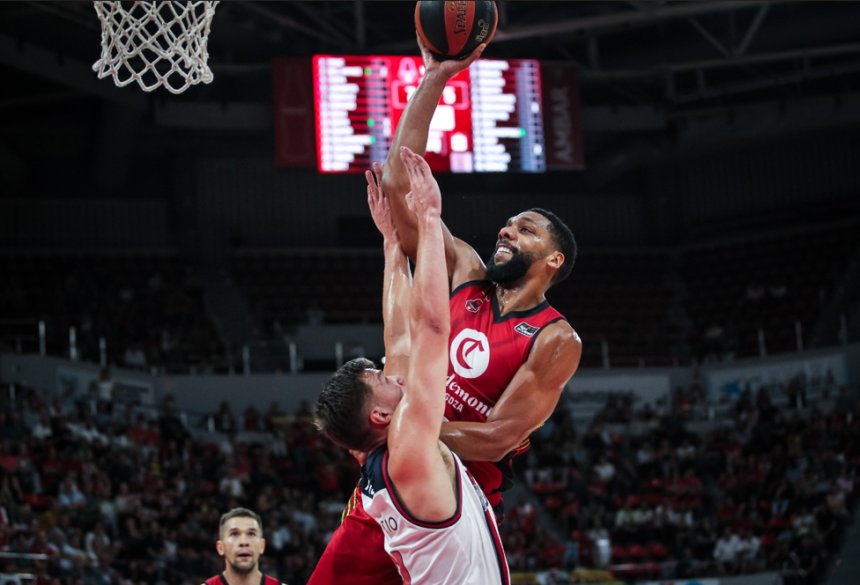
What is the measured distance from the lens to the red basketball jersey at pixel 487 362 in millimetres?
4227

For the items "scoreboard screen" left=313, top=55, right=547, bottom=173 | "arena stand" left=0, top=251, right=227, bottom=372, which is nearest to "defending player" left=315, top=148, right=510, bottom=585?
"scoreboard screen" left=313, top=55, right=547, bottom=173

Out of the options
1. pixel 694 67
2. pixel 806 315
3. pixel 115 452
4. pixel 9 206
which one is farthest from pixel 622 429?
pixel 9 206

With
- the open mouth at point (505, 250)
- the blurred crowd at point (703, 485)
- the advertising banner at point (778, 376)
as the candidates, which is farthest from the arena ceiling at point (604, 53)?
the open mouth at point (505, 250)

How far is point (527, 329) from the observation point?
4262 mm

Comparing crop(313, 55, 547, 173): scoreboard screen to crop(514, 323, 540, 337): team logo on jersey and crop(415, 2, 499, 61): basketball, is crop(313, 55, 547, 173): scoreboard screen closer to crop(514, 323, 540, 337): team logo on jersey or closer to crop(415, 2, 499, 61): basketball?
crop(415, 2, 499, 61): basketball

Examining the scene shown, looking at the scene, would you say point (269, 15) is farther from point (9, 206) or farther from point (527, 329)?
point (527, 329)

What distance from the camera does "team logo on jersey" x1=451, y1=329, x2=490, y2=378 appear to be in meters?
4.25

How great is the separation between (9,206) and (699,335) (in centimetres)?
1492

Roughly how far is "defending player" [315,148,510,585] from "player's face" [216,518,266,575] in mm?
2658

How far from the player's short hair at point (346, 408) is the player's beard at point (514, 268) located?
1041 mm

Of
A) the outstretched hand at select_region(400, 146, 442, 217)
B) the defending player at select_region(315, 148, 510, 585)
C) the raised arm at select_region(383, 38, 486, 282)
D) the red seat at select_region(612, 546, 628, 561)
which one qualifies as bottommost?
the red seat at select_region(612, 546, 628, 561)

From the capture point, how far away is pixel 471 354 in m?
4.28

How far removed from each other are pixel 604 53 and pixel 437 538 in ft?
61.6

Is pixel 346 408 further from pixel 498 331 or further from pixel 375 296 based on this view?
pixel 375 296
